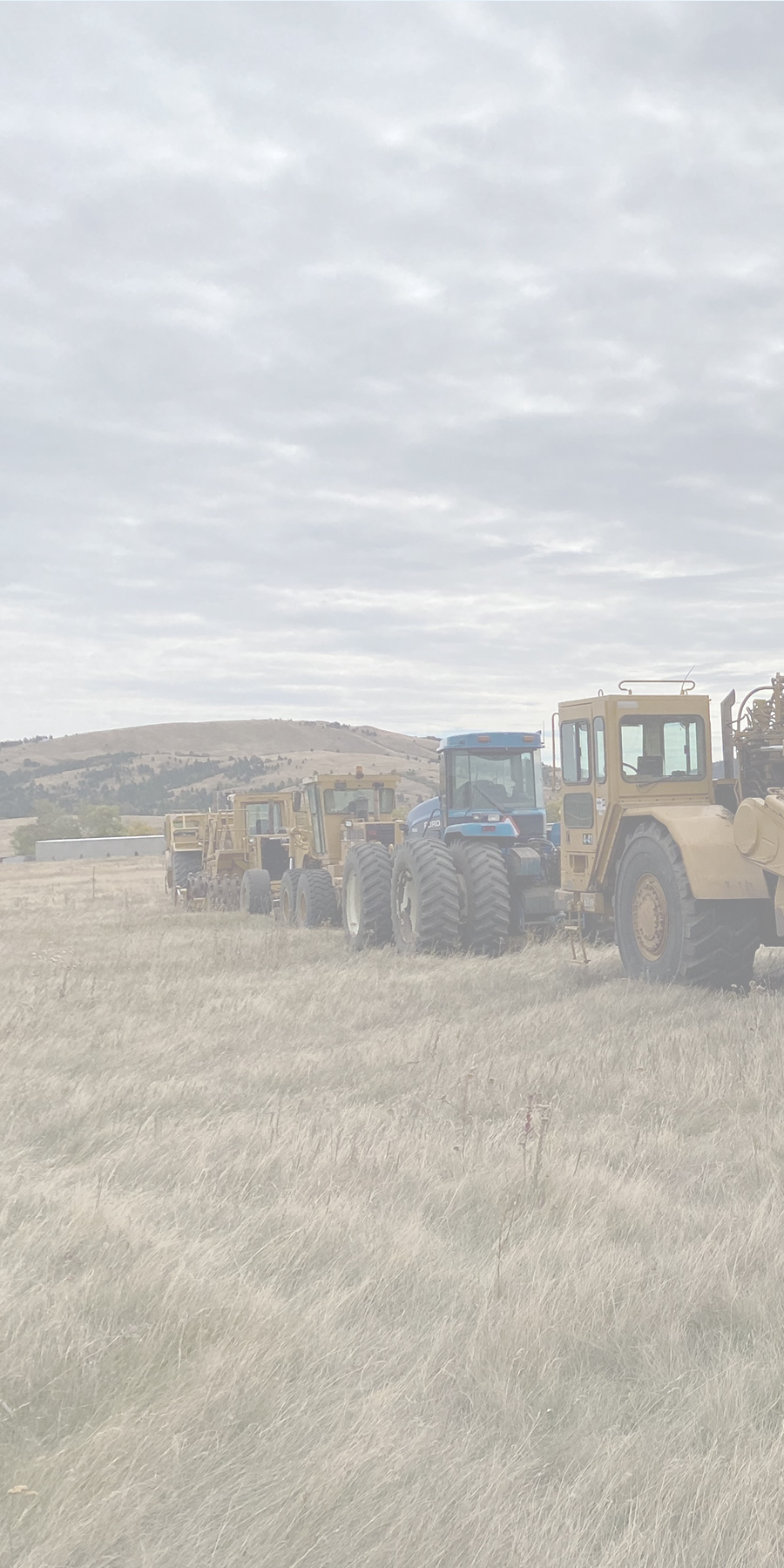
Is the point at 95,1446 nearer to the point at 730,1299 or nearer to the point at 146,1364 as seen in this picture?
the point at 146,1364

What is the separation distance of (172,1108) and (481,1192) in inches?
90.8

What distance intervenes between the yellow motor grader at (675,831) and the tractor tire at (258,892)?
10.4 meters

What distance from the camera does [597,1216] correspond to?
14.4 ft

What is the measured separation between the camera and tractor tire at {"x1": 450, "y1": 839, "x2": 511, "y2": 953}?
41.8 feet

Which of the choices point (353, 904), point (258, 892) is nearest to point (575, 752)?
point (353, 904)

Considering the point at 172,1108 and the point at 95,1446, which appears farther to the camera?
the point at 172,1108

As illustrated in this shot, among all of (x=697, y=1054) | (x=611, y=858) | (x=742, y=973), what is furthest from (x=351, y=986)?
(x=697, y=1054)

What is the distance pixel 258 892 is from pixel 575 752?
11.2 metres

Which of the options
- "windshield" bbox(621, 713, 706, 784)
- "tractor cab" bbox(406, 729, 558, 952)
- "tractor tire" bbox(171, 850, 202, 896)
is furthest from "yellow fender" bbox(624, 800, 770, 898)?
"tractor tire" bbox(171, 850, 202, 896)

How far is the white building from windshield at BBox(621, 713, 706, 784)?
165 feet

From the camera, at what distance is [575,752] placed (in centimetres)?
1129

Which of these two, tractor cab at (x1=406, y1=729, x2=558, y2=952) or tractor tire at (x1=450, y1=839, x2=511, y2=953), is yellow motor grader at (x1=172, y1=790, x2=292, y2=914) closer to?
tractor cab at (x1=406, y1=729, x2=558, y2=952)

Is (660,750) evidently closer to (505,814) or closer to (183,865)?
(505,814)

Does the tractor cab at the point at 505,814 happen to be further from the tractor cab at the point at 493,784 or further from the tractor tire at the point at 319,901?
the tractor tire at the point at 319,901
